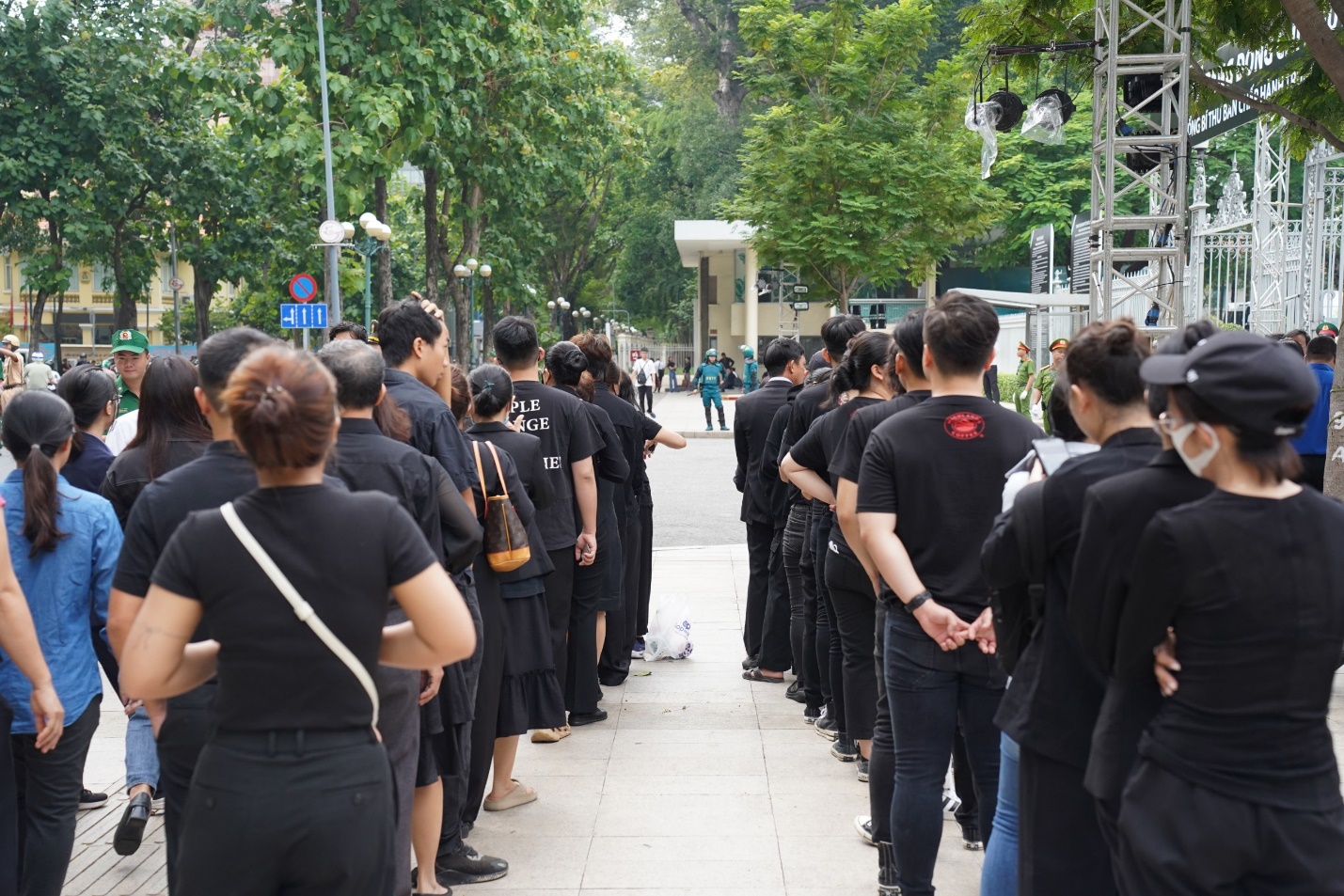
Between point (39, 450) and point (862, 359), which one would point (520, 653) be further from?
point (39, 450)

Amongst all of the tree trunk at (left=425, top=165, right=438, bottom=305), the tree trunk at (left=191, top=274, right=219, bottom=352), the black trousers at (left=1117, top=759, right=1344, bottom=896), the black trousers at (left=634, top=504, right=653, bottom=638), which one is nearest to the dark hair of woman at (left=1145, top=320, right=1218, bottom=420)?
the black trousers at (left=1117, top=759, right=1344, bottom=896)

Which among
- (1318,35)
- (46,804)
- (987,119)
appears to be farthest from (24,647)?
(987,119)

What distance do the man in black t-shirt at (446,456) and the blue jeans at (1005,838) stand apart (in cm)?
176

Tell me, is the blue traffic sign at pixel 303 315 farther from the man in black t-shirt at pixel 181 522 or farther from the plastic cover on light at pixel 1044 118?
the man in black t-shirt at pixel 181 522

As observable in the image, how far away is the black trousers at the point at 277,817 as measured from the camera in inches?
94.3

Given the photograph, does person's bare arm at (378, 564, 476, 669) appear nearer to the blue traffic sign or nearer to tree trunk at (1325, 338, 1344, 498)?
tree trunk at (1325, 338, 1344, 498)

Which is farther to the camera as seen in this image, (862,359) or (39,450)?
(862,359)

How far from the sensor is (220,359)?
3035 millimetres

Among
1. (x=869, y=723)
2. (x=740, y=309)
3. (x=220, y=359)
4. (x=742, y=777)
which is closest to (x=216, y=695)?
(x=220, y=359)

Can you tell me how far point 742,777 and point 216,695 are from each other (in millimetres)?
3569

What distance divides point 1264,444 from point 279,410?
1759mm

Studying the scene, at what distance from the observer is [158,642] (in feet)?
8.05

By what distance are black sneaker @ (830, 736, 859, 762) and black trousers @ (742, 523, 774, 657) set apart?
1.41m

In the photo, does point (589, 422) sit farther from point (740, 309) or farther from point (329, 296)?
point (740, 309)
